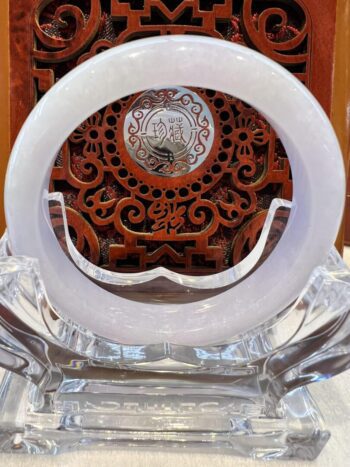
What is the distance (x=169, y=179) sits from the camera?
34.1 inches

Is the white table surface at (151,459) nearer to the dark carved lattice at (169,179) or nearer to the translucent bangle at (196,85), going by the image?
the translucent bangle at (196,85)

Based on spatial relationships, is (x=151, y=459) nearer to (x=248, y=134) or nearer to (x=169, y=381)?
(x=169, y=381)

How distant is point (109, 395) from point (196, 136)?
53cm

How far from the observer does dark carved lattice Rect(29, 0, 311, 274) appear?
0.83 metres

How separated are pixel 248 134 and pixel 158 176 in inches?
6.6

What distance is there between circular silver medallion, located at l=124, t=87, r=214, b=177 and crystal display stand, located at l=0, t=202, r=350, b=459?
1.52ft

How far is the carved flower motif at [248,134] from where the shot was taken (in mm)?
866

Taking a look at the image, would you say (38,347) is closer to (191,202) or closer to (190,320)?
(190,320)

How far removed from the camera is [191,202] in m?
0.89

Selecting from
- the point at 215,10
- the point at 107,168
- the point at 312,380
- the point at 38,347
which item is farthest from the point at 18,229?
the point at 215,10

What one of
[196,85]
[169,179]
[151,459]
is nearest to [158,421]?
[151,459]

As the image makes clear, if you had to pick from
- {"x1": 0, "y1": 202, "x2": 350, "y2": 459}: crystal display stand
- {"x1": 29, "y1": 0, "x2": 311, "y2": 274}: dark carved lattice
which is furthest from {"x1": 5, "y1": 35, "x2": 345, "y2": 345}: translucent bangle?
{"x1": 29, "y1": 0, "x2": 311, "y2": 274}: dark carved lattice

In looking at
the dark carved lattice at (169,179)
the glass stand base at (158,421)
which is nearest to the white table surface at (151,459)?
the glass stand base at (158,421)

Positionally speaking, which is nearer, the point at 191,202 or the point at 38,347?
the point at 38,347
